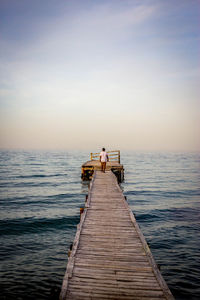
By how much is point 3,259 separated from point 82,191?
13897 millimetres

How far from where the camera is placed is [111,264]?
515cm

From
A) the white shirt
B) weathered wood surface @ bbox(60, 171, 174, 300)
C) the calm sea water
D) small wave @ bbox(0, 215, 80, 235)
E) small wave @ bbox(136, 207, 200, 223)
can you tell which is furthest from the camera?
the white shirt

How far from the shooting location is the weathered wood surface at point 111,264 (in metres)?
4.14

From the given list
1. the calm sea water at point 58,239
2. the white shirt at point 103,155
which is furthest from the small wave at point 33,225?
the white shirt at point 103,155

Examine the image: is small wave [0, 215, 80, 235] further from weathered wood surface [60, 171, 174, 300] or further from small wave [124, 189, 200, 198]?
small wave [124, 189, 200, 198]

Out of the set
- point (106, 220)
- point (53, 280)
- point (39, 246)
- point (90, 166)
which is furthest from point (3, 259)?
point (90, 166)

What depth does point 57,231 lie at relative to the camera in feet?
36.6

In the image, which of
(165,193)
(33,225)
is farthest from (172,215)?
(33,225)

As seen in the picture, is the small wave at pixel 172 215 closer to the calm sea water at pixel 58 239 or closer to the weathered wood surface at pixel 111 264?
the calm sea water at pixel 58 239

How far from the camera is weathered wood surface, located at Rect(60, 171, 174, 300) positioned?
4145 mm

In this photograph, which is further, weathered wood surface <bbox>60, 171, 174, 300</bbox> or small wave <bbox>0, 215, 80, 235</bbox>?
small wave <bbox>0, 215, 80, 235</bbox>

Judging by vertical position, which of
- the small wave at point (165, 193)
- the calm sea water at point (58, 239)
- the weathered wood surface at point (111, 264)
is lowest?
the small wave at point (165, 193)

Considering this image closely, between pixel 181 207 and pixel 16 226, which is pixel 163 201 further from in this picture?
pixel 16 226

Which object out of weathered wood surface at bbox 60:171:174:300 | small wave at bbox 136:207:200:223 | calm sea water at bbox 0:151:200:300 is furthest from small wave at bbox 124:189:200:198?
weathered wood surface at bbox 60:171:174:300
